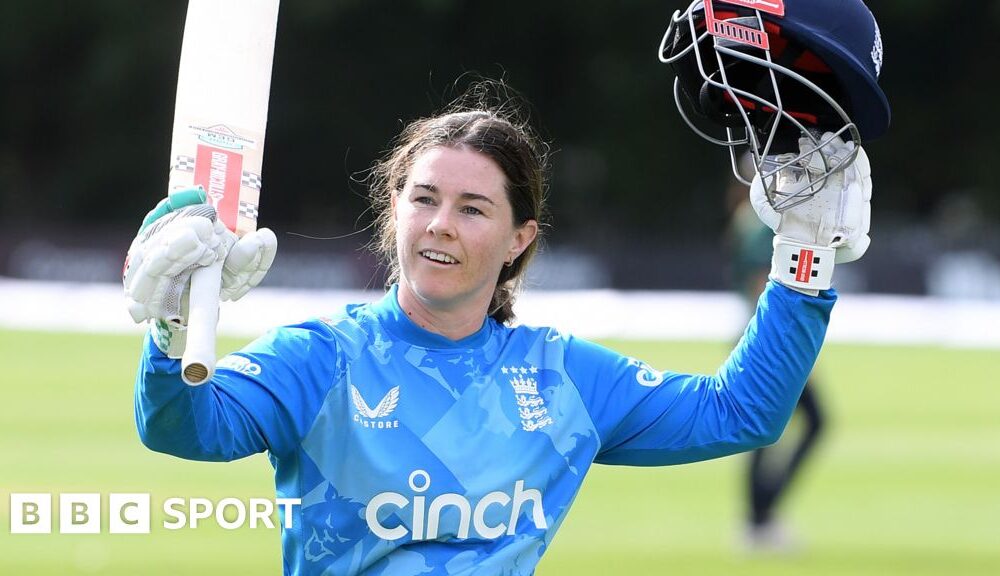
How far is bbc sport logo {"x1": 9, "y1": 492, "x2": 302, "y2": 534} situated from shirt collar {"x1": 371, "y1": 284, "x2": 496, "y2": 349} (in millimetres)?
4093

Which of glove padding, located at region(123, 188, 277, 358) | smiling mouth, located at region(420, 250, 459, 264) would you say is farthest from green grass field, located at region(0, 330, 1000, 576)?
glove padding, located at region(123, 188, 277, 358)

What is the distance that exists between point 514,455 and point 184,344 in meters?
0.74

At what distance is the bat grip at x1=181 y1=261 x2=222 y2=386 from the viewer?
253cm

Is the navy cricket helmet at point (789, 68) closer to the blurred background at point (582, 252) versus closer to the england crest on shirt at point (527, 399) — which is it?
the england crest on shirt at point (527, 399)

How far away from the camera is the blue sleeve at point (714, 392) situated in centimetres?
316

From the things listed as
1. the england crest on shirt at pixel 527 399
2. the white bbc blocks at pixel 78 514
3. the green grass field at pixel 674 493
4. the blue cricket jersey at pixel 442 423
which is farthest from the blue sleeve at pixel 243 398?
the white bbc blocks at pixel 78 514

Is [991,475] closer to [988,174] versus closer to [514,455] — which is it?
[514,455]

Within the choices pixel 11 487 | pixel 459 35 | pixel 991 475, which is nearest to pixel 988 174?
pixel 459 35

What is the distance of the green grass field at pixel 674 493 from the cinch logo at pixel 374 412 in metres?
3.71

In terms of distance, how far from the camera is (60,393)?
12344 mm

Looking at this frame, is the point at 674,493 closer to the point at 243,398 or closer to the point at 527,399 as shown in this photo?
the point at 527,399

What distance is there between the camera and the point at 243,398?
9.20 ft

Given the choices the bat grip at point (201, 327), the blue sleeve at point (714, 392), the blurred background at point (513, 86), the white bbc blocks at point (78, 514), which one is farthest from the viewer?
the blurred background at point (513, 86)

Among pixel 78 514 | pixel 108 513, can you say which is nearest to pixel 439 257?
pixel 78 514
